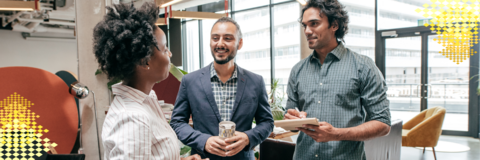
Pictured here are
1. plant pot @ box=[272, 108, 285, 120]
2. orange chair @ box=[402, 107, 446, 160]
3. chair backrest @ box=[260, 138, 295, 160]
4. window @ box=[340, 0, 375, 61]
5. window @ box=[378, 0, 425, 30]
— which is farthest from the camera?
window @ box=[340, 0, 375, 61]

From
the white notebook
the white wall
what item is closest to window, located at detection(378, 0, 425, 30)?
the white notebook

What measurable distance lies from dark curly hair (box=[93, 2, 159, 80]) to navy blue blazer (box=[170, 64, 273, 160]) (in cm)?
→ 66

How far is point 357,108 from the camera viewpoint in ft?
4.79

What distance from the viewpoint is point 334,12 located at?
5.24 ft

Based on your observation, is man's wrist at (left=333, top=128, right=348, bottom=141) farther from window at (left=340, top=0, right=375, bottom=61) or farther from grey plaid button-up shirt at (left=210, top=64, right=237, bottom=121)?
window at (left=340, top=0, right=375, bottom=61)

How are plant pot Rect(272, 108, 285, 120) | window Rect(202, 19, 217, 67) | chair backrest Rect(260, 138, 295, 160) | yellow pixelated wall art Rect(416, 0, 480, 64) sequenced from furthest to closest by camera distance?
window Rect(202, 19, 217, 67), yellow pixelated wall art Rect(416, 0, 480, 64), plant pot Rect(272, 108, 285, 120), chair backrest Rect(260, 138, 295, 160)

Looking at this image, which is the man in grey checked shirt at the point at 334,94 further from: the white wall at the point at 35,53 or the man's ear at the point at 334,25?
the white wall at the point at 35,53

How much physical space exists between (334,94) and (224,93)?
2.01 feet

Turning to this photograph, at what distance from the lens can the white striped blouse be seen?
829mm

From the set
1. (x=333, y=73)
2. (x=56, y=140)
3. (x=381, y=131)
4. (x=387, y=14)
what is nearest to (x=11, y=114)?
(x=56, y=140)

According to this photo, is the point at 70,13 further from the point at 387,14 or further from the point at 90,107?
the point at 387,14

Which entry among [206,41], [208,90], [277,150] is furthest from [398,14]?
[208,90]

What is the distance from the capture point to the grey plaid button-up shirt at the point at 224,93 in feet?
5.33

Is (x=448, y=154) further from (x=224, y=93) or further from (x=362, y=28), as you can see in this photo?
(x=224, y=93)
